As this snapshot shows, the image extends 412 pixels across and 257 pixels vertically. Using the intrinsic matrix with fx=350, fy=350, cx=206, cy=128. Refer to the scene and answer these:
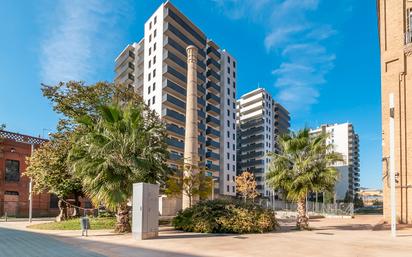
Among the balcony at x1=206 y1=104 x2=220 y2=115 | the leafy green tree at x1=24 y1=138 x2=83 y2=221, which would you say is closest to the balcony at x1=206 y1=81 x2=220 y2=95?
the balcony at x1=206 y1=104 x2=220 y2=115

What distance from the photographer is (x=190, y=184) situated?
28766mm

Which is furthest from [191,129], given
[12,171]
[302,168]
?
[12,171]

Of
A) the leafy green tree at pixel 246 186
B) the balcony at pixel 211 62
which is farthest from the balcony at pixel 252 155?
the balcony at pixel 211 62

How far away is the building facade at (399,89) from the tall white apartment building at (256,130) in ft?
288

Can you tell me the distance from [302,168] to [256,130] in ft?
316

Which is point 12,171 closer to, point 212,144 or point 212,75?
point 212,144

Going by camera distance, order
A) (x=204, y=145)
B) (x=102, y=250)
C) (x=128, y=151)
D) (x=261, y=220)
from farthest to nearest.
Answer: (x=204, y=145), (x=261, y=220), (x=128, y=151), (x=102, y=250)

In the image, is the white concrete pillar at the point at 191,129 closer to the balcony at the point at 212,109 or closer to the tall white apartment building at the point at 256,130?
the balcony at the point at 212,109

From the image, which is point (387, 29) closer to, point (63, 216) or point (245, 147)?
point (63, 216)

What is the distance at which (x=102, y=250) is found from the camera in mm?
12492

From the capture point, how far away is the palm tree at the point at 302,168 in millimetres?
21469

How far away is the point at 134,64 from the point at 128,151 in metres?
75.0

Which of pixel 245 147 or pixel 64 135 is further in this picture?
pixel 245 147

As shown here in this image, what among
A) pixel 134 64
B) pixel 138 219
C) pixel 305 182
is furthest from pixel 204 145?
pixel 138 219
